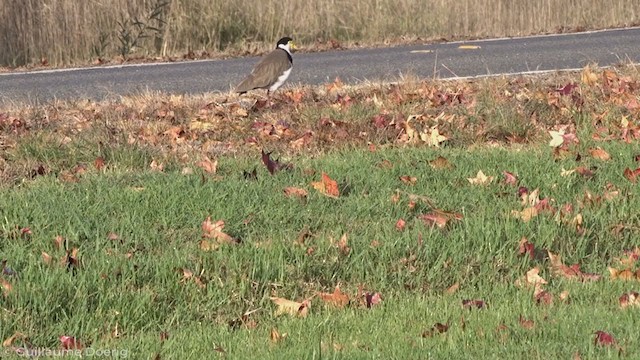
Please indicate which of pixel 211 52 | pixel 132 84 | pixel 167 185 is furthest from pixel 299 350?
pixel 211 52

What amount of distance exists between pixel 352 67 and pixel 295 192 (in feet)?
23.8

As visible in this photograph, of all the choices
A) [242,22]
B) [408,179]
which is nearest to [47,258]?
[408,179]

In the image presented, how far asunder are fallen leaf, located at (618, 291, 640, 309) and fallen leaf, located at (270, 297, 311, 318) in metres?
1.34

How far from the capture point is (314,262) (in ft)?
18.3

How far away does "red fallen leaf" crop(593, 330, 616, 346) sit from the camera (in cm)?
430

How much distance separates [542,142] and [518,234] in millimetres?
2663

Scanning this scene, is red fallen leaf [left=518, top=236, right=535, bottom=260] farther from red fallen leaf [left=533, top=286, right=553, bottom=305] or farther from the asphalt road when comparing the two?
the asphalt road

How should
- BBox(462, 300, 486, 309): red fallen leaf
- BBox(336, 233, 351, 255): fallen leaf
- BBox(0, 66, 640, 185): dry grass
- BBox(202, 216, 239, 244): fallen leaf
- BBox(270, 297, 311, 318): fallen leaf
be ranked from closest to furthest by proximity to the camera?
BBox(462, 300, 486, 309): red fallen leaf → BBox(270, 297, 311, 318): fallen leaf → BBox(336, 233, 351, 255): fallen leaf → BBox(202, 216, 239, 244): fallen leaf → BBox(0, 66, 640, 185): dry grass

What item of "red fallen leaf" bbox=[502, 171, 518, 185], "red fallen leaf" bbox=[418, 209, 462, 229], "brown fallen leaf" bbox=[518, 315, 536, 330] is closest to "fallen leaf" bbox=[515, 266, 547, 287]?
"red fallen leaf" bbox=[418, 209, 462, 229]

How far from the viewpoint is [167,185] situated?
6641 millimetres

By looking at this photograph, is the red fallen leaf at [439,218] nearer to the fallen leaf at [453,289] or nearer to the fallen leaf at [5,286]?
the fallen leaf at [453,289]

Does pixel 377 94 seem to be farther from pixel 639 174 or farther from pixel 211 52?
pixel 211 52

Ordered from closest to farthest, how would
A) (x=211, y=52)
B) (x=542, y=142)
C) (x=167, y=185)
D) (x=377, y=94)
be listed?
(x=167, y=185), (x=542, y=142), (x=377, y=94), (x=211, y=52)

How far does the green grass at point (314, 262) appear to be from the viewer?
4602mm
